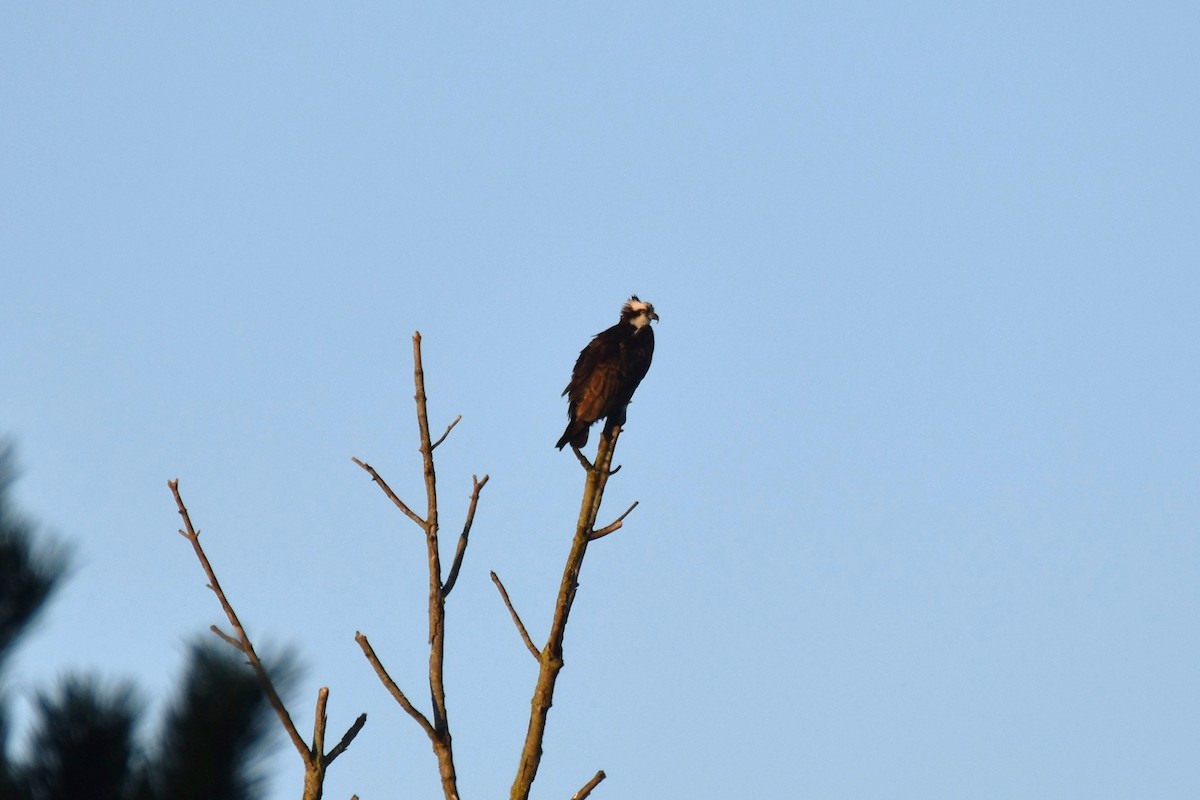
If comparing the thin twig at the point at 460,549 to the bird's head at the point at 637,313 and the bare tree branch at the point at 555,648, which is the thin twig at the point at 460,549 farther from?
the bird's head at the point at 637,313

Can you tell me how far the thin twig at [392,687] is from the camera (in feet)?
17.0

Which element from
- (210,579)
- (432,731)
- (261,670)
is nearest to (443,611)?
(432,731)

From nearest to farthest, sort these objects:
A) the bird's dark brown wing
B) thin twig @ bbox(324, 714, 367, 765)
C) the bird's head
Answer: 1. thin twig @ bbox(324, 714, 367, 765)
2. the bird's dark brown wing
3. the bird's head

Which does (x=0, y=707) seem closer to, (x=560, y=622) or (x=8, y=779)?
(x=8, y=779)

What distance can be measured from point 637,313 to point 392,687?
8.38 meters

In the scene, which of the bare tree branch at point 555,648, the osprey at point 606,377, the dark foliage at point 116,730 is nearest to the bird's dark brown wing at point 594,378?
the osprey at point 606,377

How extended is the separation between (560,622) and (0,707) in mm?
2261

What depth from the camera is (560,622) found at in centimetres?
554

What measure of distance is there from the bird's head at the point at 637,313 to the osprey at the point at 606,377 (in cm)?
22

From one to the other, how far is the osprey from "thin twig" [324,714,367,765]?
6519 millimetres

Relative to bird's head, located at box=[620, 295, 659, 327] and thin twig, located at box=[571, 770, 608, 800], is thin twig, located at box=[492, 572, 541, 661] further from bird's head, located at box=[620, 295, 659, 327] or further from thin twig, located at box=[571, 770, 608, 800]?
bird's head, located at box=[620, 295, 659, 327]

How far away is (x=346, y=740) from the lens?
5.02 meters

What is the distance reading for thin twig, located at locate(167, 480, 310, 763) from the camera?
13.0 ft

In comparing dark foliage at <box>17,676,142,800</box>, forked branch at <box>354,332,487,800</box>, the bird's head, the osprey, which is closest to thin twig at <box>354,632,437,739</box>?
forked branch at <box>354,332,487,800</box>
